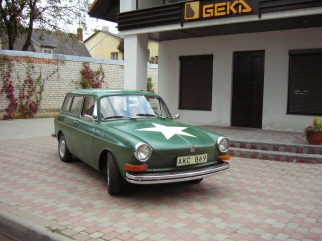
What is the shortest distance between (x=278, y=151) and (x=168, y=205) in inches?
160

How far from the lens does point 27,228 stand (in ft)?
12.8

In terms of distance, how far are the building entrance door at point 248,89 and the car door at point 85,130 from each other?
20.3ft

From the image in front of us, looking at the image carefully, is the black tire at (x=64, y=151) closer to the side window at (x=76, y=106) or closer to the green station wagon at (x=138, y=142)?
the green station wagon at (x=138, y=142)

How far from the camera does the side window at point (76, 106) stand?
6.70 m

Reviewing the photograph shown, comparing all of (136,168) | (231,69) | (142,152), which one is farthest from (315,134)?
(136,168)

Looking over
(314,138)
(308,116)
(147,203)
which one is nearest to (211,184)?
(147,203)

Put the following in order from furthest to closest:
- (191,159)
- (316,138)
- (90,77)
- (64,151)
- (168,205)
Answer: (90,77), (316,138), (64,151), (191,159), (168,205)

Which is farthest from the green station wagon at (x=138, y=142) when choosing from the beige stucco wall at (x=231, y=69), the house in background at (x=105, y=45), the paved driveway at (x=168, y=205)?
the house in background at (x=105, y=45)

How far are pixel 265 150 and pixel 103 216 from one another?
4884mm

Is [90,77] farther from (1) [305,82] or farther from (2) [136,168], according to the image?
(2) [136,168]

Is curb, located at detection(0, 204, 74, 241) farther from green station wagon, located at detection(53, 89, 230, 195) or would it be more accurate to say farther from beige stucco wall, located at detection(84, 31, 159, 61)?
beige stucco wall, located at detection(84, 31, 159, 61)

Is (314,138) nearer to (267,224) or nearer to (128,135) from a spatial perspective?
(267,224)

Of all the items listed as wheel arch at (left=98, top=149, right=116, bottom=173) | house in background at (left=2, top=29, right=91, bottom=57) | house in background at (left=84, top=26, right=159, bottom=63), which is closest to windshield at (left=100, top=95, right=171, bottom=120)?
wheel arch at (left=98, top=149, right=116, bottom=173)

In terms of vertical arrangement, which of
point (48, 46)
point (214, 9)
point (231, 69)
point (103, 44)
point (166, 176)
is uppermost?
point (103, 44)
